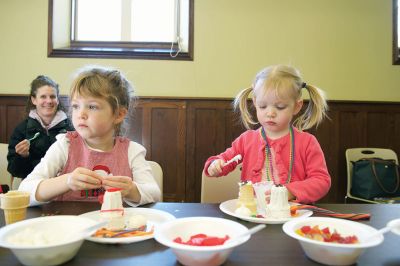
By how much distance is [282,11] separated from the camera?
10.7 ft

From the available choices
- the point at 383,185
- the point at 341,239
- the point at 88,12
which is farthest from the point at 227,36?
the point at 341,239

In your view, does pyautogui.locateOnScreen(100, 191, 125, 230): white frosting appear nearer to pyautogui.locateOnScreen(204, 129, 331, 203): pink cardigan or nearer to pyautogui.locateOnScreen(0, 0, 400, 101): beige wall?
pyautogui.locateOnScreen(204, 129, 331, 203): pink cardigan

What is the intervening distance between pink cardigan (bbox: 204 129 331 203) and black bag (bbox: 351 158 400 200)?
5.69ft

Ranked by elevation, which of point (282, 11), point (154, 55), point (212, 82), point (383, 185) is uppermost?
point (282, 11)

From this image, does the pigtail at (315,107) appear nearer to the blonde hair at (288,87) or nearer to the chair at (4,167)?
the blonde hair at (288,87)

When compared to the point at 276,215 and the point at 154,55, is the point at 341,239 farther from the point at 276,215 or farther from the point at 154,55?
the point at 154,55

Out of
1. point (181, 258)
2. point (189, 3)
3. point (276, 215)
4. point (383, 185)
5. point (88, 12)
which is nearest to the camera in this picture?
point (181, 258)

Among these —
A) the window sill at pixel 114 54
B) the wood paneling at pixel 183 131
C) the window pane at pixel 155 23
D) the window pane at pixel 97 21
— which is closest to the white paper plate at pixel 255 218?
the wood paneling at pixel 183 131

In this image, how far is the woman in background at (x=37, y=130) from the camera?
2.34m

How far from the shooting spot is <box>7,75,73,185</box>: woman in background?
2.34 m

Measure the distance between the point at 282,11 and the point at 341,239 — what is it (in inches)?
118

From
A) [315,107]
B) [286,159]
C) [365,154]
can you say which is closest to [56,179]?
[286,159]

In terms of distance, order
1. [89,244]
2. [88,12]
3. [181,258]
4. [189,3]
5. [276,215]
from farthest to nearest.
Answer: [88,12]
[189,3]
[276,215]
[89,244]
[181,258]

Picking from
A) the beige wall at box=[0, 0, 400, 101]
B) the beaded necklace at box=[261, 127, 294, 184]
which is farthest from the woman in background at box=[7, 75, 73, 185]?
the beaded necklace at box=[261, 127, 294, 184]
